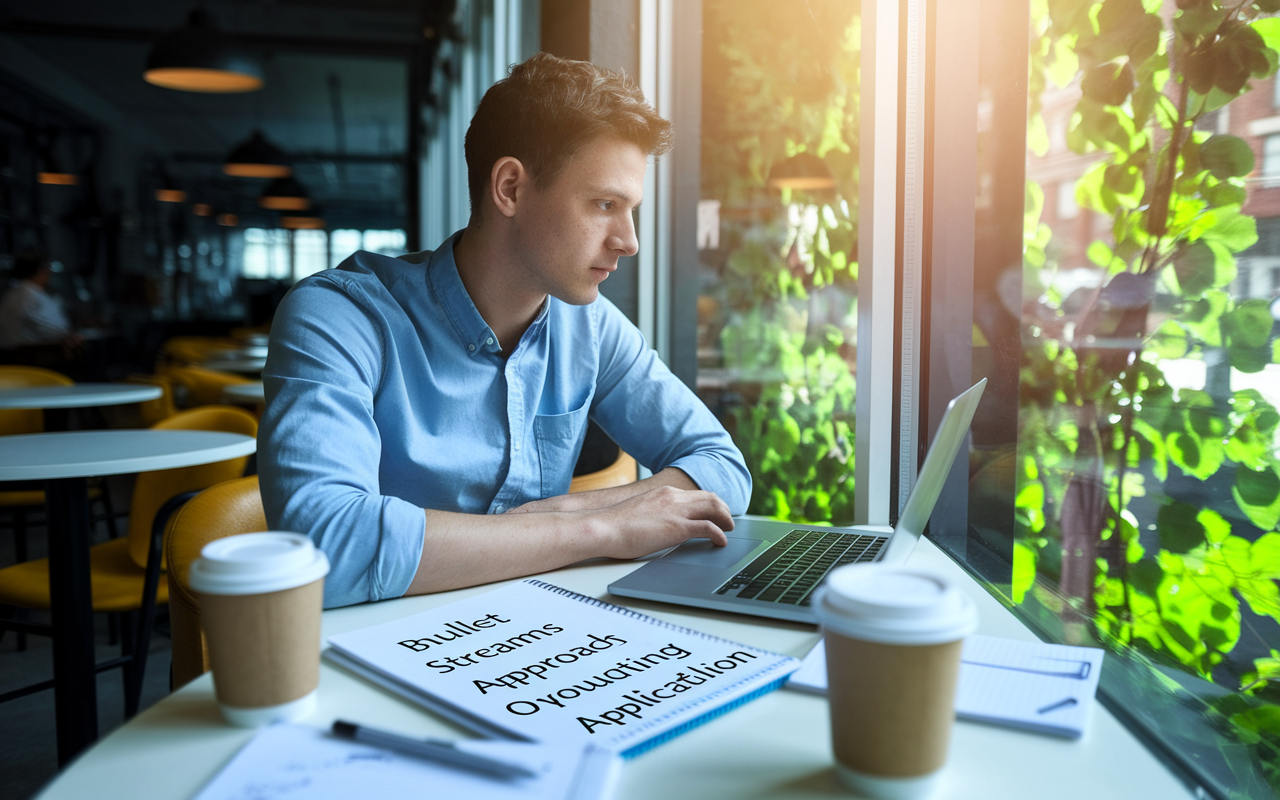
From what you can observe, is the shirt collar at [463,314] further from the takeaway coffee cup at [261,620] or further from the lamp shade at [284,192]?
the lamp shade at [284,192]

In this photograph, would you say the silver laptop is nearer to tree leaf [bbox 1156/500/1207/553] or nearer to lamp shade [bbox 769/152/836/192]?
tree leaf [bbox 1156/500/1207/553]

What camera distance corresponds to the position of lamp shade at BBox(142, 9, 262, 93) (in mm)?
4668

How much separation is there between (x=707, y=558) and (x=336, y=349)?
1.97 feet

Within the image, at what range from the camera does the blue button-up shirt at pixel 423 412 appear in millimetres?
1031

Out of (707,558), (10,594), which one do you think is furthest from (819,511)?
(10,594)

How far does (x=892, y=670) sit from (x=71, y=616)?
1.85 metres

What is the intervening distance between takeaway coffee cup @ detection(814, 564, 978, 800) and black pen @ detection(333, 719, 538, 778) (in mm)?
205

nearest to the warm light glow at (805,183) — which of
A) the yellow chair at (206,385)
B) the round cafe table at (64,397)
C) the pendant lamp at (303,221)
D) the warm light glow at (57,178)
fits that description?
the round cafe table at (64,397)

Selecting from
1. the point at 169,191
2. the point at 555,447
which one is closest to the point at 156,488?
the point at 555,447

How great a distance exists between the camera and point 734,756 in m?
0.62

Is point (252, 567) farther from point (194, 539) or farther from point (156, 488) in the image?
point (156, 488)

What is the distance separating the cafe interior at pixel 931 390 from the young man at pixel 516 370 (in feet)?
0.26

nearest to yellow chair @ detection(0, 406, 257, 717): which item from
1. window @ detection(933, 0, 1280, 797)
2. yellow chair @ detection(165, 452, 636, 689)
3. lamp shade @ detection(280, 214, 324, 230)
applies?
yellow chair @ detection(165, 452, 636, 689)

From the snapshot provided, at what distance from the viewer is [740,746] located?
0.64m
